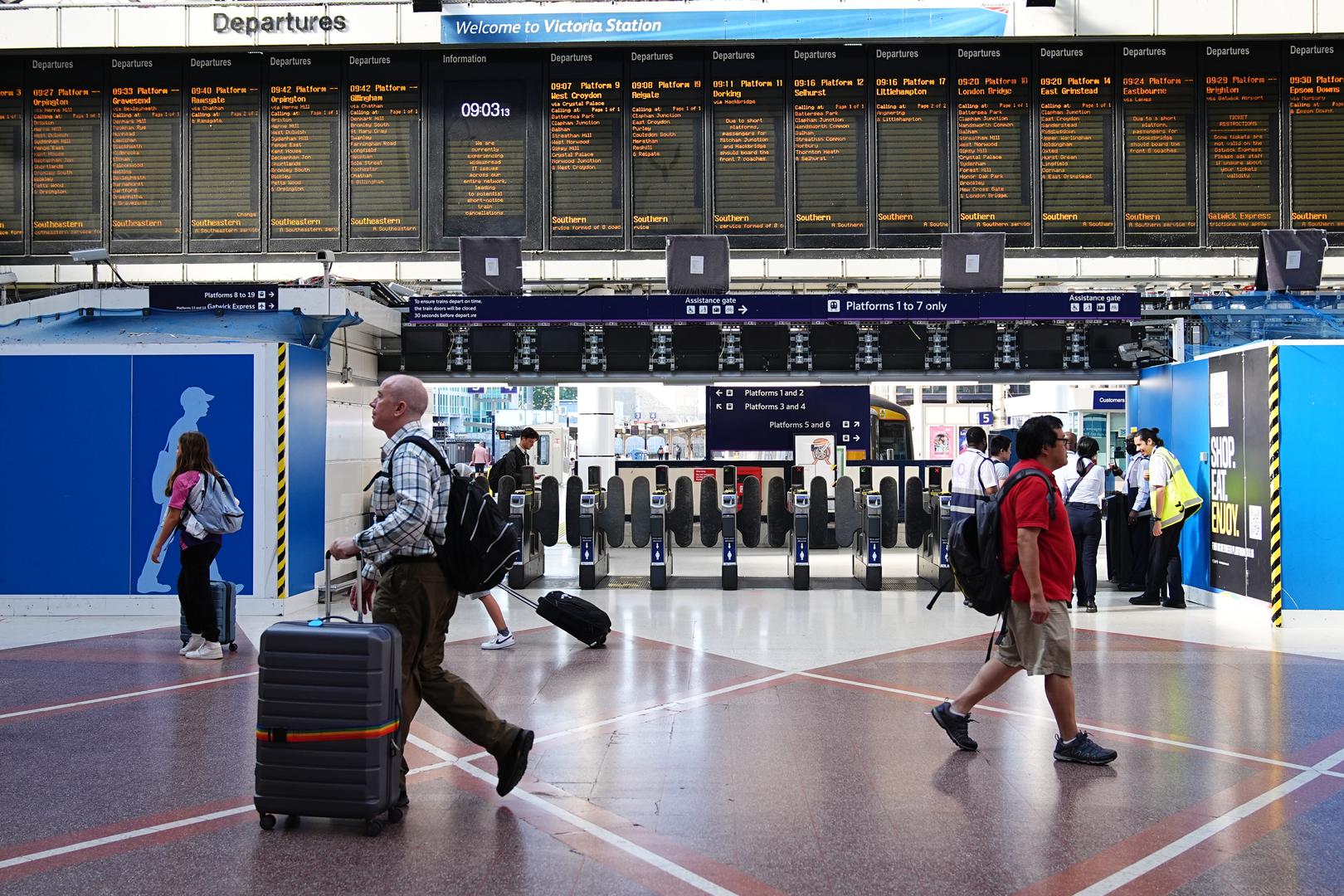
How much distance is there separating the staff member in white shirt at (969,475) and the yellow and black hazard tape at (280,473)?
6.19 m

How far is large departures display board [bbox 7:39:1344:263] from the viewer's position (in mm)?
11508

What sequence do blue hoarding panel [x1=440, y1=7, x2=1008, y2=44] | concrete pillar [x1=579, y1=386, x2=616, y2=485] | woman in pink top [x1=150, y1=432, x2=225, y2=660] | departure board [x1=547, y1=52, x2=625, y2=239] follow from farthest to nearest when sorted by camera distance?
concrete pillar [x1=579, y1=386, x2=616, y2=485] → departure board [x1=547, y1=52, x2=625, y2=239] → blue hoarding panel [x1=440, y1=7, x2=1008, y2=44] → woman in pink top [x1=150, y1=432, x2=225, y2=660]

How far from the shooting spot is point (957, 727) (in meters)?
5.18

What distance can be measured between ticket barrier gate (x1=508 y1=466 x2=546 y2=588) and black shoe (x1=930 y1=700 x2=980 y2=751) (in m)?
6.57

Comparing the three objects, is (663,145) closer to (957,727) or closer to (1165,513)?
(1165,513)

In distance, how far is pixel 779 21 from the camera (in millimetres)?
11422

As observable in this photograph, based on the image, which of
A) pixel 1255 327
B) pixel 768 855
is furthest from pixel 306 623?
pixel 1255 327

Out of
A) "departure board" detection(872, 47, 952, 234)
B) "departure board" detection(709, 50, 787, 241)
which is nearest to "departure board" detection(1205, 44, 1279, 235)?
"departure board" detection(872, 47, 952, 234)

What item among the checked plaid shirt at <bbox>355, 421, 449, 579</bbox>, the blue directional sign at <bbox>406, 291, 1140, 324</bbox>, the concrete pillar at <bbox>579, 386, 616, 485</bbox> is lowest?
the checked plaid shirt at <bbox>355, 421, 449, 579</bbox>

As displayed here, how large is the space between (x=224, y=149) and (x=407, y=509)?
937 centimetres

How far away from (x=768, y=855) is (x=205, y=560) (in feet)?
17.0

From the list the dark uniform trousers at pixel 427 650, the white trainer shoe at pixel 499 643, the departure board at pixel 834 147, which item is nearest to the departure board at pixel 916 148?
the departure board at pixel 834 147

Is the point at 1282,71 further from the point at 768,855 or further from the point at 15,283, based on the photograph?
the point at 15,283

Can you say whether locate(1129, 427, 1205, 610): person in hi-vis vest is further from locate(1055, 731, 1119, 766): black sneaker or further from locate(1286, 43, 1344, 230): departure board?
locate(1055, 731, 1119, 766): black sneaker
